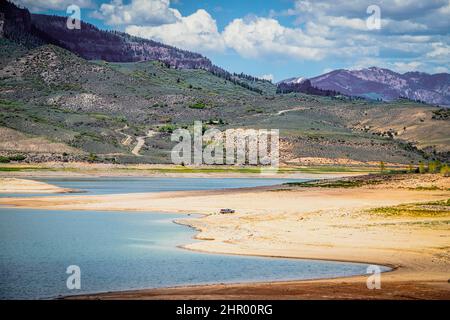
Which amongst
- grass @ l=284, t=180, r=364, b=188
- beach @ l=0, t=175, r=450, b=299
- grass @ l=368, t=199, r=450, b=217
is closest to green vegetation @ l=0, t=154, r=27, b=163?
beach @ l=0, t=175, r=450, b=299

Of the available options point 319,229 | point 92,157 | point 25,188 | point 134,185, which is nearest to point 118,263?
point 319,229

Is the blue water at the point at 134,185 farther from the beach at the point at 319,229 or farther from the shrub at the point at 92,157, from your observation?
the shrub at the point at 92,157

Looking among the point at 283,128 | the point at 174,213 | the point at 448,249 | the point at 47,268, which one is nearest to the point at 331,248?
the point at 448,249

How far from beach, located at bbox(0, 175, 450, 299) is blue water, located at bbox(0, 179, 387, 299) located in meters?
1.43

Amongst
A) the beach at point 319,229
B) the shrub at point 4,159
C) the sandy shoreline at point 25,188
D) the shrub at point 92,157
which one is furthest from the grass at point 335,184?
the shrub at point 4,159

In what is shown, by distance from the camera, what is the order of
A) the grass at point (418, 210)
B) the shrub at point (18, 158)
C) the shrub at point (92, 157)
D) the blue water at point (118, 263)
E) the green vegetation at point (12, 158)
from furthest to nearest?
the shrub at point (92, 157) < the shrub at point (18, 158) < the green vegetation at point (12, 158) < the grass at point (418, 210) < the blue water at point (118, 263)

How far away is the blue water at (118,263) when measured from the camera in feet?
96.3

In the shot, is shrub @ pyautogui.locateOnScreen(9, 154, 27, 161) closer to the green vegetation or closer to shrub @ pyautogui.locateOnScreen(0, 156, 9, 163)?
the green vegetation

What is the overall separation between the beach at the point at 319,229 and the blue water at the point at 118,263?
1425 millimetres

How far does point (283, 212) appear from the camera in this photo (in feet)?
181

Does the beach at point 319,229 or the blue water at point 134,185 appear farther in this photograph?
the blue water at point 134,185

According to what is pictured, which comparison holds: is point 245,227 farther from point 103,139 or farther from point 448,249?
point 103,139

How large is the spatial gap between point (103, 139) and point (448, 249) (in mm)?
135868

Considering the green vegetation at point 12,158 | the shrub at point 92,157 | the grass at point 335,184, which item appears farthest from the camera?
the shrub at point 92,157
